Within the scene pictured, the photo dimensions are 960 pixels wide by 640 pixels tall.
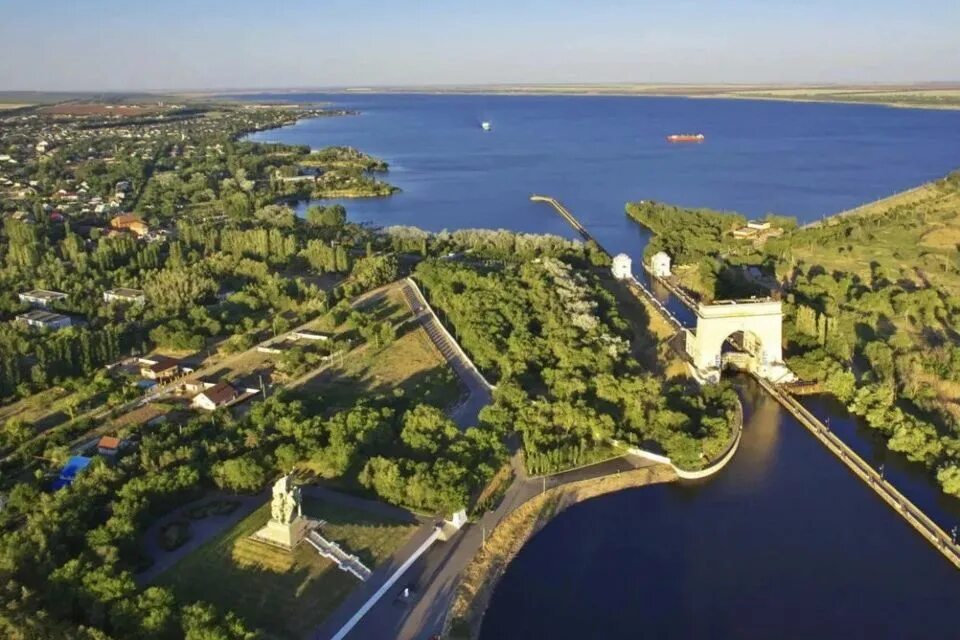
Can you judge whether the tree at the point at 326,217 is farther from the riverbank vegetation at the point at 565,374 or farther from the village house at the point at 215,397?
the village house at the point at 215,397

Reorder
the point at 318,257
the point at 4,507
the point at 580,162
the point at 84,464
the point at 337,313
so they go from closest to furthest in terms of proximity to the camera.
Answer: the point at 4,507 → the point at 84,464 → the point at 337,313 → the point at 318,257 → the point at 580,162

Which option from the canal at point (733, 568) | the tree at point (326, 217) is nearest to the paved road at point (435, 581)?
the canal at point (733, 568)

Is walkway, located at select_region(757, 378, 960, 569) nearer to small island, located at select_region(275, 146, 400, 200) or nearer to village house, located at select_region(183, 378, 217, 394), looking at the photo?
village house, located at select_region(183, 378, 217, 394)

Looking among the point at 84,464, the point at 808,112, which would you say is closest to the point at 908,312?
the point at 84,464

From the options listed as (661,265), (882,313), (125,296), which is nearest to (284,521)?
(125,296)

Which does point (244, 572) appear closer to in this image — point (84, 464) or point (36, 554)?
point (36, 554)

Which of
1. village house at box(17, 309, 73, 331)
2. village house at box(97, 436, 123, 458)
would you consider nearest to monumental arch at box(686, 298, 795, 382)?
village house at box(97, 436, 123, 458)

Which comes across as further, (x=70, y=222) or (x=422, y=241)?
(x=70, y=222)
